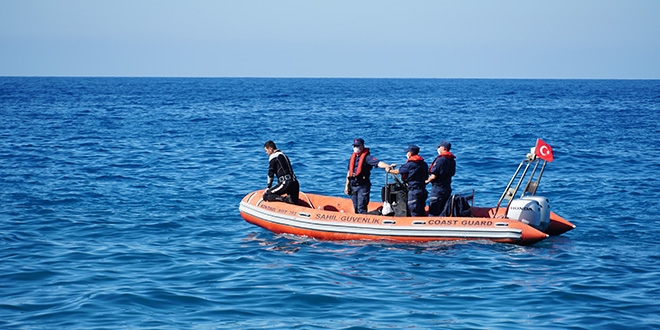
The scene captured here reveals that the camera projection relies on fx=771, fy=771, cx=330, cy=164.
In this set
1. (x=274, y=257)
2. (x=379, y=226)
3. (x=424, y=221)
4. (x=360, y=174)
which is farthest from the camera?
(x=360, y=174)

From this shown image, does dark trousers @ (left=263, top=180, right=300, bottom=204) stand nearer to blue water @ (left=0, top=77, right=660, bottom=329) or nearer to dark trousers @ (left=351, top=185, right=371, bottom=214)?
blue water @ (left=0, top=77, right=660, bottom=329)

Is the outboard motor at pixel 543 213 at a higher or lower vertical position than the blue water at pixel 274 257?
higher

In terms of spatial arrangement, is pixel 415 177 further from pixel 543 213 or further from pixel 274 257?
pixel 274 257

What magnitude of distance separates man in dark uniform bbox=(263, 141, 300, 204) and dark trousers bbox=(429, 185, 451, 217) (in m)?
2.69

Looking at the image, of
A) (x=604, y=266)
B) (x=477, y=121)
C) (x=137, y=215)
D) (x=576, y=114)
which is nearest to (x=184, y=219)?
(x=137, y=215)

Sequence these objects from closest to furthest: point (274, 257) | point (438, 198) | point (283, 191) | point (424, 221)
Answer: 1. point (274, 257)
2. point (424, 221)
3. point (438, 198)
4. point (283, 191)

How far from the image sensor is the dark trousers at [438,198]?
14.1 m

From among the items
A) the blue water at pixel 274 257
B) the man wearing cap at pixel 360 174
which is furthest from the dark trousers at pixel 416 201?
the blue water at pixel 274 257

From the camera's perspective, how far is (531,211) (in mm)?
13586

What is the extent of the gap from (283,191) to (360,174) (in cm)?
177

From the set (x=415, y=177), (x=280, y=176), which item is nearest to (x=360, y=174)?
(x=415, y=177)

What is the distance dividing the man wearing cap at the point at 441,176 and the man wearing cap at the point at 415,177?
0.16 metres

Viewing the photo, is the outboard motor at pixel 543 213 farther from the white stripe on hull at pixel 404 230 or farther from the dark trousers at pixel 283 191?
the dark trousers at pixel 283 191

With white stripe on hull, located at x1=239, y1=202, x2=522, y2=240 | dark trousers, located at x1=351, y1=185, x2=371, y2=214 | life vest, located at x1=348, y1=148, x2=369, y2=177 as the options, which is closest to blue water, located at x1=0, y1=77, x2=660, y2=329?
white stripe on hull, located at x1=239, y1=202, x2=522, y2=240
